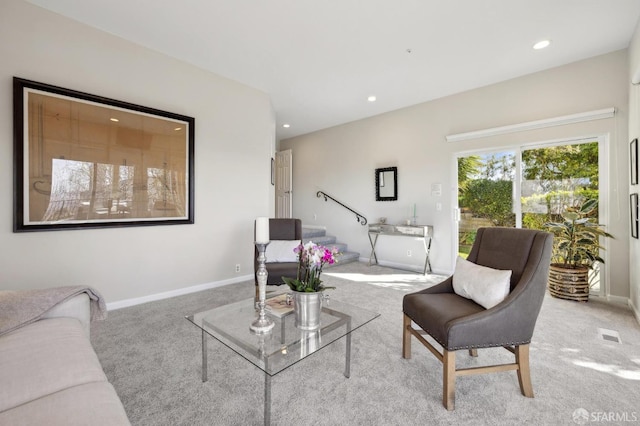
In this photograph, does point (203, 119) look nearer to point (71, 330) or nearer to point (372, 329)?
point (71, 330)

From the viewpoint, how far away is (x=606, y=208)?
3.21 m

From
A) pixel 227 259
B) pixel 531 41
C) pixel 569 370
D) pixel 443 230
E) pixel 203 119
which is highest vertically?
pixel 531 41

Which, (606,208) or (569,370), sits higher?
(606,208)

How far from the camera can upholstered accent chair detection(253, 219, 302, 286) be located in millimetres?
2801

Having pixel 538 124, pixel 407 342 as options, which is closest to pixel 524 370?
pixel 407 342

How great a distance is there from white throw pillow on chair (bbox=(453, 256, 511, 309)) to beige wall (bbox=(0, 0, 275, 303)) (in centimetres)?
287

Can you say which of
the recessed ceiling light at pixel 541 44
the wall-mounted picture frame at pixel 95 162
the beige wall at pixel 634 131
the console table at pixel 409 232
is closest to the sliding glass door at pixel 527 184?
the beige wall at pixel 634 131

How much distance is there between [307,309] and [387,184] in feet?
12.6

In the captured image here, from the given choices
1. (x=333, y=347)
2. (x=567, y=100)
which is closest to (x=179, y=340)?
(x=333, y=347)

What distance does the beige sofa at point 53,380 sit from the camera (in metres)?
0.86

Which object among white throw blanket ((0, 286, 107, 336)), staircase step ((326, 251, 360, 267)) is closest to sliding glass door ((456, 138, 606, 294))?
staircase step ((326, 251, 360, 267))

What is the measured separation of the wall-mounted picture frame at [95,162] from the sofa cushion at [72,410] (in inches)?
88.6

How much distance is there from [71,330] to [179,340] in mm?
949

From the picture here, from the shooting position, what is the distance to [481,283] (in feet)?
5.89
